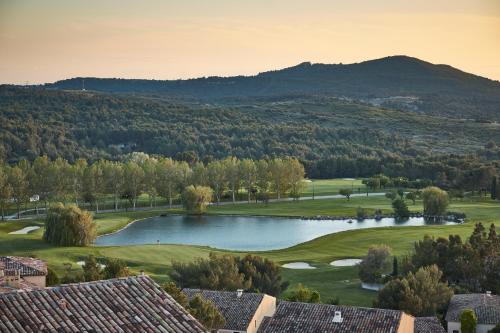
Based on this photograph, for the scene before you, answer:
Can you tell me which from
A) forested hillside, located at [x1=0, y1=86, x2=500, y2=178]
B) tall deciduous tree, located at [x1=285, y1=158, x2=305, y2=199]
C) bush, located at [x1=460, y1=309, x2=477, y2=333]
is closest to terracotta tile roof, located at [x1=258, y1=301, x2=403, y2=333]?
bush, located at [x1=460, y1=309, x2=477, y2=333]

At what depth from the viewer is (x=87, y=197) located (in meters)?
97.9

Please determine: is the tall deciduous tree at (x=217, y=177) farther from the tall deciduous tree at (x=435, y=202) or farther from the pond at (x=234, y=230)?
the tall deciduous tree at (x=435, y=202)

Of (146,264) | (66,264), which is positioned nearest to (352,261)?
(146,264)

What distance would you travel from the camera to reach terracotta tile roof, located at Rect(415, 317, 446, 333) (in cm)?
3080

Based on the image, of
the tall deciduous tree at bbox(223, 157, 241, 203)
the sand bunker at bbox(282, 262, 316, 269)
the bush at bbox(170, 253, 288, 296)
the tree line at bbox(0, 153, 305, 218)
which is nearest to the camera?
the bush at bbox(170, 253, 288, 296)

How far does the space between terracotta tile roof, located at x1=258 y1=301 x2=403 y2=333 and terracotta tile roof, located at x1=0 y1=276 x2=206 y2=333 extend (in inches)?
634

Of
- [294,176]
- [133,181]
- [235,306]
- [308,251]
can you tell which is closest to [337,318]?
[235,306]

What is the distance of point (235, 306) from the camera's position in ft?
102

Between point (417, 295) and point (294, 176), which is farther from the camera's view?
point (294, 176)

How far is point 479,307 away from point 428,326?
4.38 metres

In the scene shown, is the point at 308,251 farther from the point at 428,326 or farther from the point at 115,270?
the point at 428,326

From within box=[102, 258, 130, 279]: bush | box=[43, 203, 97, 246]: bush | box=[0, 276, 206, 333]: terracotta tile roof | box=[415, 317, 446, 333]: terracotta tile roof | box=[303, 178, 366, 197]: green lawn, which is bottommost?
box=[303, 178, 366, 197]: green lawn

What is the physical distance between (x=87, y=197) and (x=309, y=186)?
41.9m

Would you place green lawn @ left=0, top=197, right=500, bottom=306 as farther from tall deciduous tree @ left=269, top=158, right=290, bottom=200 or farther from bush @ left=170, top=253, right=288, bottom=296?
tall deciduous tree @ left=269, top=158, right=290, bottom=200
